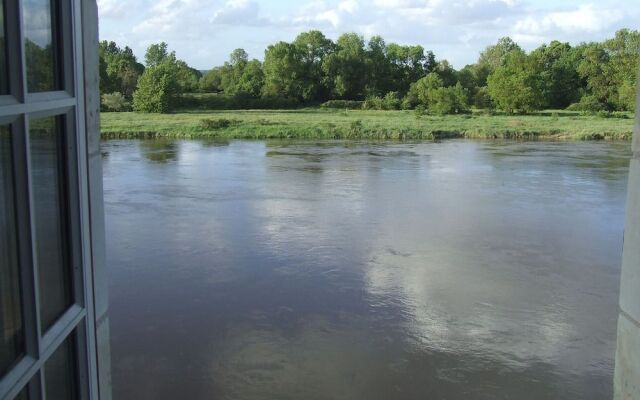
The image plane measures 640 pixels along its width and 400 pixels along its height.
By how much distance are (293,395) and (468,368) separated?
6.92 ft

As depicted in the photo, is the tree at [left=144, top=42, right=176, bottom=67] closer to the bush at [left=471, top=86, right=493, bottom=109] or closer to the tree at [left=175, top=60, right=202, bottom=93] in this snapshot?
the tree at [left=175, top=60, right=202, bottom=93]

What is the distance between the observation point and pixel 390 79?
67.9 m

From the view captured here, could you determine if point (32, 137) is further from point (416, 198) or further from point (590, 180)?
point (590, 180)

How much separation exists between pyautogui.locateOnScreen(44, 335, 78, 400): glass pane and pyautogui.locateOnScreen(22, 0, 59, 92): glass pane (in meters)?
1.01

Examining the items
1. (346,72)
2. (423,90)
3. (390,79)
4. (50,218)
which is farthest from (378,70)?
(50,218)

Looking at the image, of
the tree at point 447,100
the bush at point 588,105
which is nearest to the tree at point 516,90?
the tree at point 447,100

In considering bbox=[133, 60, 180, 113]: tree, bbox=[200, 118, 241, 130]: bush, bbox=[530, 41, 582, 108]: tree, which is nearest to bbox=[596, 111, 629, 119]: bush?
bbox=[530, 41, 582, 108]: tree

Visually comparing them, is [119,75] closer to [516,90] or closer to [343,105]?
[343,105]

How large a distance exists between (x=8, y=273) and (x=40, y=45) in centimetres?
83

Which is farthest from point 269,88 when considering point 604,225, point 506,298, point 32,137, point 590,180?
point 32,137

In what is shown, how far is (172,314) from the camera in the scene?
30.8 ft

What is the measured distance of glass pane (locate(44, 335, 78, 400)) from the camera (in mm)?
2521

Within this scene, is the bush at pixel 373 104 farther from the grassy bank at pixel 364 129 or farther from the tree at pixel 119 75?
the tree at pixel 119 75

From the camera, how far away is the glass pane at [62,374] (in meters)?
2.52
